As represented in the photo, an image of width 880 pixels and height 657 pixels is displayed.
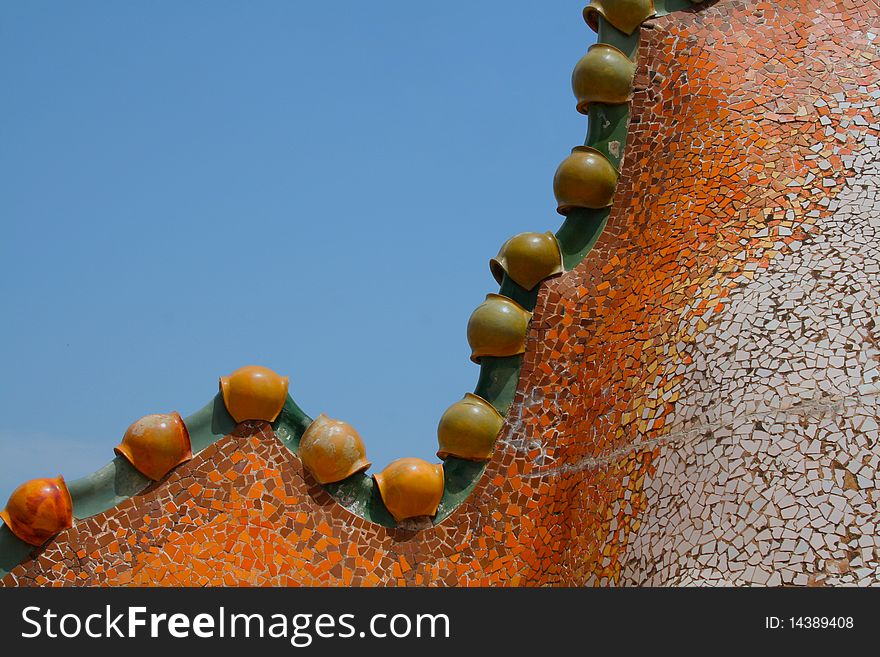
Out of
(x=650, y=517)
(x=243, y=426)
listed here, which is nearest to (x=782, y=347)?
(x=650, y=517)

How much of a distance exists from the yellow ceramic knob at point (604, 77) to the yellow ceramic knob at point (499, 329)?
53.5 inches

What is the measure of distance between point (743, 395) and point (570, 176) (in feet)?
6.71

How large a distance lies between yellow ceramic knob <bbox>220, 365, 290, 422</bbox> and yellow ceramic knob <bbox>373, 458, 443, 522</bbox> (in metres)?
0.72

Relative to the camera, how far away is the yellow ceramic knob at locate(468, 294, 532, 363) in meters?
7.92

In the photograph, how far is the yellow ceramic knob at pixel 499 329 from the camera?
792cm

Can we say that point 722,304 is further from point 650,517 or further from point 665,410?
point 650,517

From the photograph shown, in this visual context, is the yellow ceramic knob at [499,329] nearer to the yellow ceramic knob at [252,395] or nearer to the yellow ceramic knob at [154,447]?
the yellow ceramic knob at [252,395]

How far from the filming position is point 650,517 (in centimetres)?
679

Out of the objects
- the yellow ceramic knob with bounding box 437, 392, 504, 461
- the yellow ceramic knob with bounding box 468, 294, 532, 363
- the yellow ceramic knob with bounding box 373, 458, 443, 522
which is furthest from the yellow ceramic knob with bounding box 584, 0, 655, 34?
the yellow ceramic knob with bounding box 373, 458, 443, 522

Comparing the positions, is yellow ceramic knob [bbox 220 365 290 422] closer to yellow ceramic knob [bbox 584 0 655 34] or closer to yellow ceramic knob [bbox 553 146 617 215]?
yellow ceramic knob [bbox 553 146 617 215]

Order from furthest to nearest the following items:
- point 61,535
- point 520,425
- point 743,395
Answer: point 520,425 → point 61,535 → point 743,395

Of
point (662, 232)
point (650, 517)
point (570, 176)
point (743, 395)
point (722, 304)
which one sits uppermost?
point (570, 176)

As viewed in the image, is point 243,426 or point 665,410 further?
point 243,426

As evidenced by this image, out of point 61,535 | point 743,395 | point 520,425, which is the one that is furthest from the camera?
point 520,425
